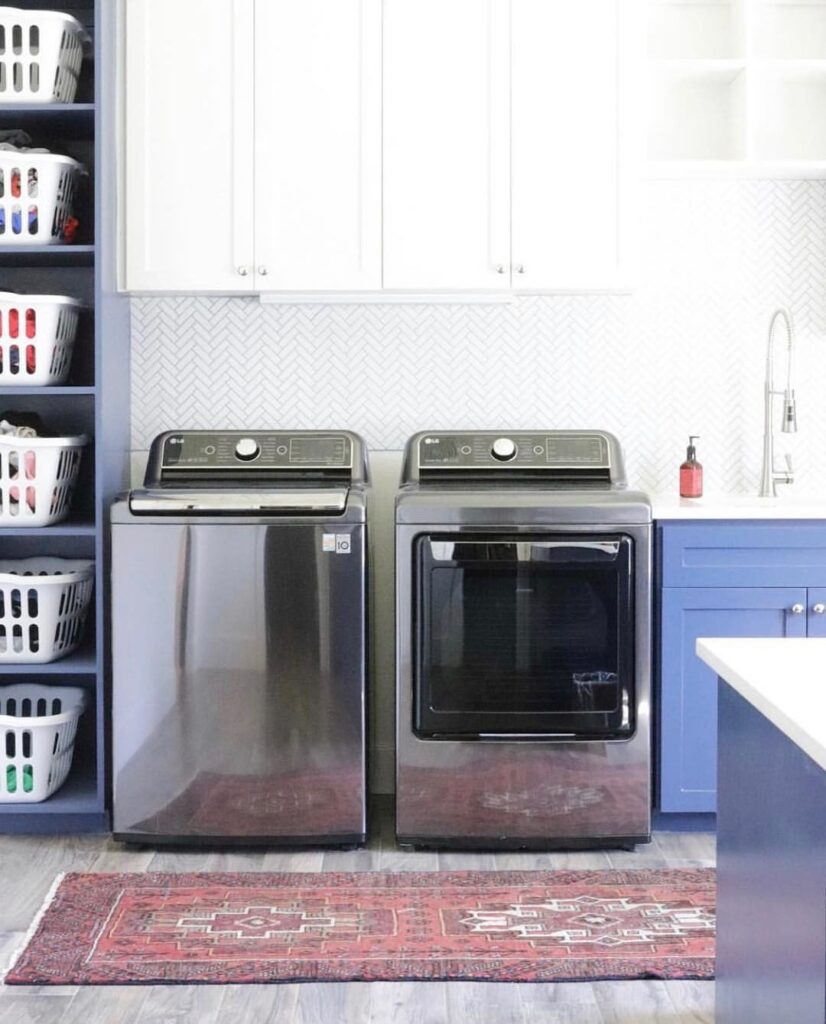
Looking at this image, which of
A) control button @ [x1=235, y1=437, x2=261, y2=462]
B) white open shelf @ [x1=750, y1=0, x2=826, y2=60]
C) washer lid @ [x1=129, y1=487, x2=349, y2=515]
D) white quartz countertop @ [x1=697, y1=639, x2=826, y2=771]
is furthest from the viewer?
white open shelf @ [x1=750, y1=0, x2=826, y2=60]

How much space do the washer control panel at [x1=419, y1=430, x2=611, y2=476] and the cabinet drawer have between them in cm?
33

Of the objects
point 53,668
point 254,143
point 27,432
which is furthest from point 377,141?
point 53,668

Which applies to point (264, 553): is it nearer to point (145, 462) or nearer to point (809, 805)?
point (145, 462)

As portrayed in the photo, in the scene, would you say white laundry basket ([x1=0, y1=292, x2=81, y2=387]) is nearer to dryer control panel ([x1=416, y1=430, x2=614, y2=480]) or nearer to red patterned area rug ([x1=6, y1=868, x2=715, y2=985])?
dryer control panel ([x1=416, y1=430, x2=614, y2=480])

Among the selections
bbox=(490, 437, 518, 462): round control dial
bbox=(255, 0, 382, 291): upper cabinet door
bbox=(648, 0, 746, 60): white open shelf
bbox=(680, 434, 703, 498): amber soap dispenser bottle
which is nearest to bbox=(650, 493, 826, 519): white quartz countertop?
bbox=(680, 434, 703, 498): amber soap dispenser bottle

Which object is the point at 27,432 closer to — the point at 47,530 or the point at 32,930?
the point at 47,530

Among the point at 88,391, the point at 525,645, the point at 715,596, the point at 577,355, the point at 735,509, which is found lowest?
the point at 525,645

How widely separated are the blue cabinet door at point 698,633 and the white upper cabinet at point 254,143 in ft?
4.06

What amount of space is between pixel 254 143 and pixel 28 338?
2.64 feet

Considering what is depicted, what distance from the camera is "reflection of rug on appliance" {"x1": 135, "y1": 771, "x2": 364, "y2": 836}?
3156 millimetres

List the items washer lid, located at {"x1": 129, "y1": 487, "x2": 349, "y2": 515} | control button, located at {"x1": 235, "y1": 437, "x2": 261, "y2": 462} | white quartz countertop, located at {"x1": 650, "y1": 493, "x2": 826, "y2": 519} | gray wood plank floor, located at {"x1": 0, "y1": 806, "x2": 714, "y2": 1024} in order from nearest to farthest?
gray wood plank floor, located at {"x1": 0, "y1": 806, "x2": 714, "y2": 1024} → washer lid, located at {"x1": 129, "y1": 487, "x2": 349, "y2": 515} → white quartz countertop, located at {"x1": 650, "y1": 493, "x2": 826, "y2": 519} → control button, located at {"x1": 235, "y1": 437, "x2": 261, "y2": 462}

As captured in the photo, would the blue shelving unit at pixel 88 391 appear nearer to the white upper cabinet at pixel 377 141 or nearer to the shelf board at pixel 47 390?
the shelf board at pixel 47 390

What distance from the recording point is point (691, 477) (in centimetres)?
355

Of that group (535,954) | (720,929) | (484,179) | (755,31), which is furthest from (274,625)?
(755,31)
